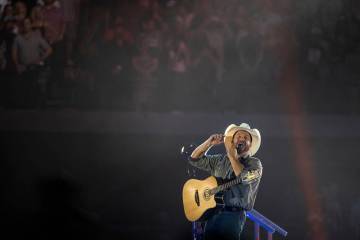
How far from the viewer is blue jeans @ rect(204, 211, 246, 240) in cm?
425

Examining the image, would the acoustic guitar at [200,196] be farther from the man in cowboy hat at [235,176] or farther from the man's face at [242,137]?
the man's face at [242,137]

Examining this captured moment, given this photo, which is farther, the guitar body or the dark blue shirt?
the guitar body

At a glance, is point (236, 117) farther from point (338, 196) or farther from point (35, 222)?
point (35, 222)

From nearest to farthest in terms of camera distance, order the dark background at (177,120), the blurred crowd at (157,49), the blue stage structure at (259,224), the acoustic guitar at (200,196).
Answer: the blue stage structure at (259,224), the acoustic guitar at (200,196), the dark background at (177,120), the blurred crowd at (157,49)

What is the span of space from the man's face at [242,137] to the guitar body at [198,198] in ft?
1.19

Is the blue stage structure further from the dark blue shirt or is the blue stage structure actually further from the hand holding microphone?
the hand holding microphone

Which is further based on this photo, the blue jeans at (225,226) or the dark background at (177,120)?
the dark background at (177,120)

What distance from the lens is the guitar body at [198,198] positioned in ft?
→ 14.4

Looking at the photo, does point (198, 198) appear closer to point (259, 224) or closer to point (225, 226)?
point (225, 226)

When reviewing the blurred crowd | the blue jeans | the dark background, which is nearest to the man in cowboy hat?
the blue jeans

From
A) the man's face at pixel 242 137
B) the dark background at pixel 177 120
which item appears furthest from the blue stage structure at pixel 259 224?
the dark background at pixel 177 120

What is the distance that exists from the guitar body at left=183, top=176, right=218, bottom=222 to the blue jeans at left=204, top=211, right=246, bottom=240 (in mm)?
118

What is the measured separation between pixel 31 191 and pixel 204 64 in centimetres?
320

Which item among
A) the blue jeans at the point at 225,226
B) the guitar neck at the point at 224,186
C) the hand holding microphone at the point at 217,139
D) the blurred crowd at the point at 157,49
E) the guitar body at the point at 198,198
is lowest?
the blue jeans at the point at 225,226
